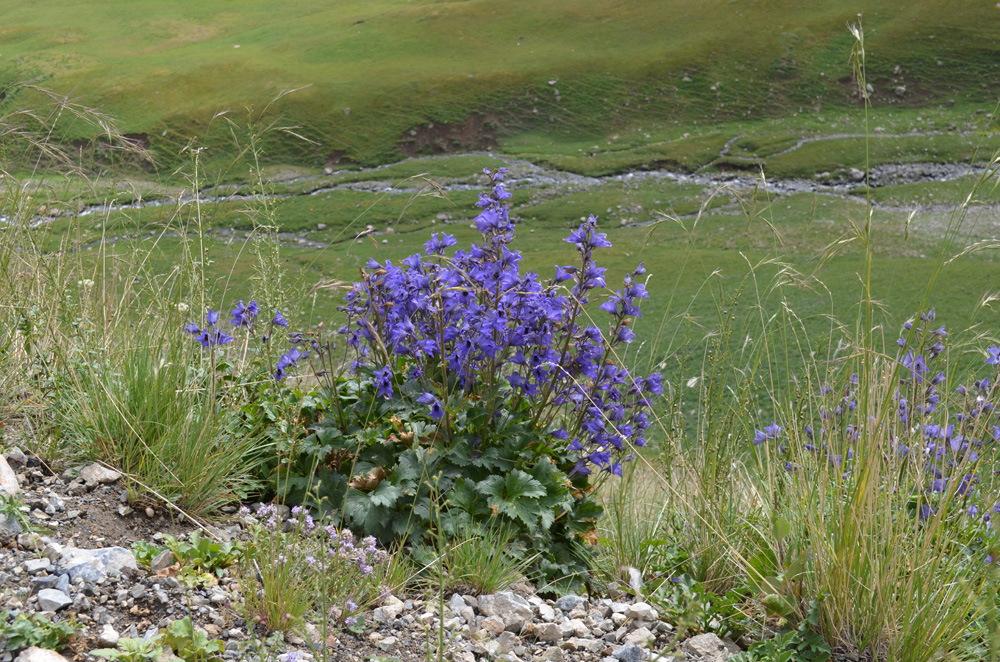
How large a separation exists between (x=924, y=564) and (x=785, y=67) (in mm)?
38645

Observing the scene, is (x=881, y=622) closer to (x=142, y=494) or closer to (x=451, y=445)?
(x=451, y=445)

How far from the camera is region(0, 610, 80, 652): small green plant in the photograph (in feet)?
6.43

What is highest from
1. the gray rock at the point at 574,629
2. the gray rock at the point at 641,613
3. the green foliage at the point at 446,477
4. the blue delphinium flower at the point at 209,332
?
the blue delphinium flower at the point at 209,332

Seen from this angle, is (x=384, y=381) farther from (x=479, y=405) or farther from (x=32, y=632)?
(x=32, y=632)

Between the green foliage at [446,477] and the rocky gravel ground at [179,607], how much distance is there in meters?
0.28

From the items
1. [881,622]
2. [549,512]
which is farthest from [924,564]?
[549,512]

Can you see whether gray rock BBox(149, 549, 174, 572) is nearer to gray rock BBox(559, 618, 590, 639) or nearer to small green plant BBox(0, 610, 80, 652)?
small green plant BBox(0, 610, 80, 652)

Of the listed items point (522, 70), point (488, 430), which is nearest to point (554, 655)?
point (488, 430)

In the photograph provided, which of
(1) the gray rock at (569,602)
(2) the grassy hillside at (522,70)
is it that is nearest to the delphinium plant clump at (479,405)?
(1) the gray rock at (569,602)

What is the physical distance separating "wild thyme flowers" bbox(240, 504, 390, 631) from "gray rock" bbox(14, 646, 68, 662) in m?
0.50

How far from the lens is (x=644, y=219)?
24750 mm

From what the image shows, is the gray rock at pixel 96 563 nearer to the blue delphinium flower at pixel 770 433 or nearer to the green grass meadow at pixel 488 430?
the green grass meadow at pixel 488 430

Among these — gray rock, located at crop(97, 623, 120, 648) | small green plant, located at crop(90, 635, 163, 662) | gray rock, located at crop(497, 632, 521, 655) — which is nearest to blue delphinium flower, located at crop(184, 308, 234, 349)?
gray rock, located at crop(97, 623, 120, 648)

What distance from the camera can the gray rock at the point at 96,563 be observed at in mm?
2363
